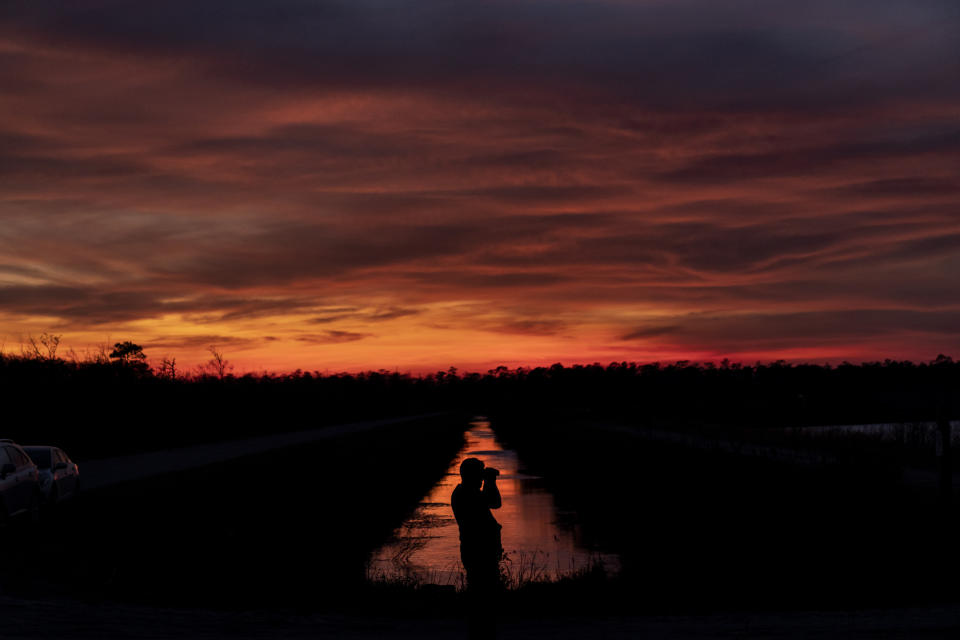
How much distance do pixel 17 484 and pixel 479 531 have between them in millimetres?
13277

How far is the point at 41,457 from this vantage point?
886 inches

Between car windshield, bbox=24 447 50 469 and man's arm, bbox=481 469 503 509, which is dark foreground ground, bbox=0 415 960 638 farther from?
man's arm, bbox=481 469 503 509

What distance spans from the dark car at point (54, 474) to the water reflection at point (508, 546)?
22.4ft

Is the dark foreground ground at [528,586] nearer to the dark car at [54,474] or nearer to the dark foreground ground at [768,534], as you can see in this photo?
the dark foreground ground at [768,534]

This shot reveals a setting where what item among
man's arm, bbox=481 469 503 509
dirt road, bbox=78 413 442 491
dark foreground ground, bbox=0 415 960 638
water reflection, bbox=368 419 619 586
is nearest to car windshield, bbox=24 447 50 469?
dark foreground ground, bbox=0 415 960 638

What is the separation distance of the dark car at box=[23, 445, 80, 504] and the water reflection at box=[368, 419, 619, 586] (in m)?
6.84

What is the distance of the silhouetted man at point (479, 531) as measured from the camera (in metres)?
9.01

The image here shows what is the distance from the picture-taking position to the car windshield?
72.8 ft

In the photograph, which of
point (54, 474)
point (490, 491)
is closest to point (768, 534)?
point (490, 491)

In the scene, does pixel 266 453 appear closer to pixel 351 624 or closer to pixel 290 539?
pixel 290 539

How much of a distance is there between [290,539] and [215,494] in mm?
7317

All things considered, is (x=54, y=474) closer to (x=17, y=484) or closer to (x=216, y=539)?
(x=17, y=484)

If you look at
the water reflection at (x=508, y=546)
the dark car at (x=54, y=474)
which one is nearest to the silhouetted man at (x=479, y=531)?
the water reflection at (x=508, y=546)

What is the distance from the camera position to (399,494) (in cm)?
3378
